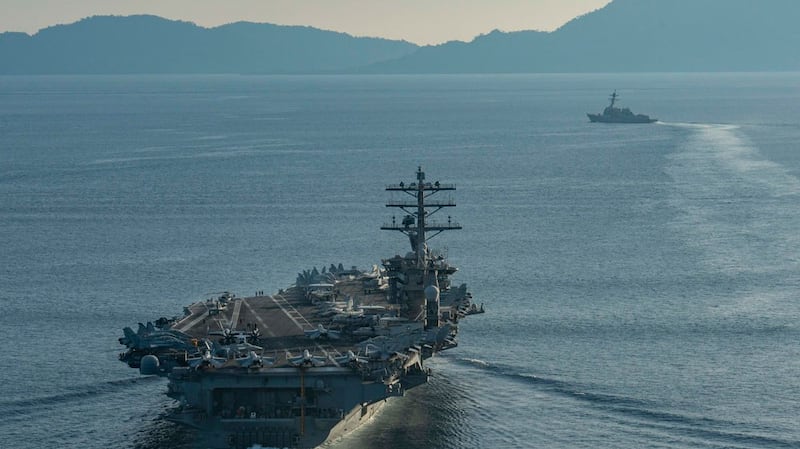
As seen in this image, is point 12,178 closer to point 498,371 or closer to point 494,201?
point 494,201

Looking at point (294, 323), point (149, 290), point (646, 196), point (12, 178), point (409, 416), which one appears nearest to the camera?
point (409, 416)

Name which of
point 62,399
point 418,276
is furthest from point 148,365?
point 418,276

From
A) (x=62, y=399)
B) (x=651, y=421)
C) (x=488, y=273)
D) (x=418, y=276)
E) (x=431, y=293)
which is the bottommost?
(x=651, y=421)

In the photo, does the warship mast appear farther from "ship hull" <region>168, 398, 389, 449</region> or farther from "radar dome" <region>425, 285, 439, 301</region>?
"ship hull" <region>168, 398, 389, 449</region>

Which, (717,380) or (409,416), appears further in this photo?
(717,380)

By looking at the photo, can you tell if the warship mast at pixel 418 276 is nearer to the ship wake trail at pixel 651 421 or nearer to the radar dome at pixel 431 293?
the radar dome at pixel 431 293

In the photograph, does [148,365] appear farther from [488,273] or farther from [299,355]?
[488,273]

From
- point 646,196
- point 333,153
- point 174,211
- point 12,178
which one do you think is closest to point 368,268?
point 174,211
